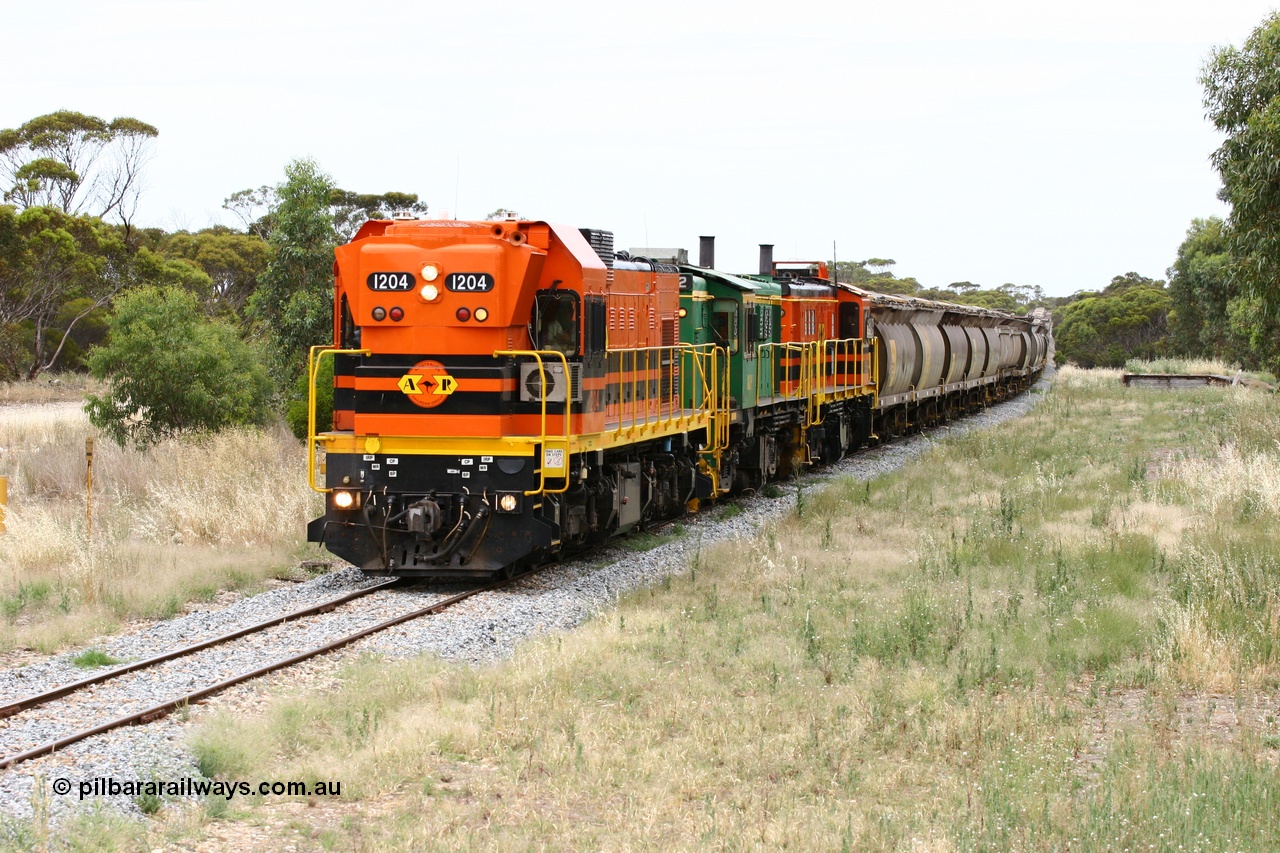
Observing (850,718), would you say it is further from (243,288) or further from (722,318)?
(243,288)

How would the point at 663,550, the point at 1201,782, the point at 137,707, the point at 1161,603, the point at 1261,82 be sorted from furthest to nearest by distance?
the point at 1261,82, the point at 663,550, the point at 1161,603, the point at 137,707, the point at 1201,782

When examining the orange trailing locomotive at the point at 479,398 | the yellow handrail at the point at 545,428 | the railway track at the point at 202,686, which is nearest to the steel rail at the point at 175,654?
the railway track at the point at 202,686

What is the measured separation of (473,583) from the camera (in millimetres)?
13570

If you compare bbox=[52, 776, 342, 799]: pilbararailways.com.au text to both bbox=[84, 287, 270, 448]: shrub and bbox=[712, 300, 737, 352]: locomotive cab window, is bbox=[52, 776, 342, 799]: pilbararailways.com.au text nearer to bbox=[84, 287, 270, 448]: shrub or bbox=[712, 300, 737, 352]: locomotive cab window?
bbox=[712, 300, 737, 352]: locomotive cab window

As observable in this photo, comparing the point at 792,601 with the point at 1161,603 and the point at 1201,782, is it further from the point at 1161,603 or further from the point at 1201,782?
the point at 1201,782

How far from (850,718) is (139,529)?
10.3 m

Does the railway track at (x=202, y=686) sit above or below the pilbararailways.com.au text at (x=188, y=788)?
above

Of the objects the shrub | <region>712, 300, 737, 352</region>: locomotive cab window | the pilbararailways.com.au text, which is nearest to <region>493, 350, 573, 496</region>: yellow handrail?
the pilbararailways.com.au text

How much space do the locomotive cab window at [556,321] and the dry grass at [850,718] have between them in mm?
2630

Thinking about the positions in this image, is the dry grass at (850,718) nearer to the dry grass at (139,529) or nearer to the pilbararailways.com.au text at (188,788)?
the pilbararailways.com.au text at (188,788)

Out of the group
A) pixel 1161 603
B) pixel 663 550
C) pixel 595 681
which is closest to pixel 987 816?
pixel 595 681

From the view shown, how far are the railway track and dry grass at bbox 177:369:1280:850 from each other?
713 millimetres

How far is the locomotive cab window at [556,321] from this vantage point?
13.2 meters

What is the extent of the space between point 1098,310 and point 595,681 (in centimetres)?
9478
